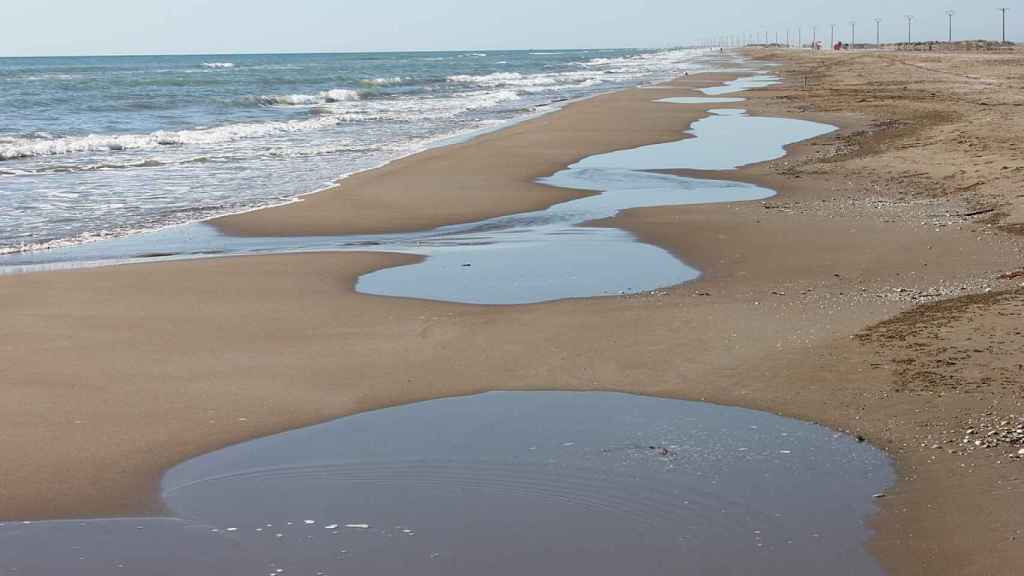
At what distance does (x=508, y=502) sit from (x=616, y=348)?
267 centimetres

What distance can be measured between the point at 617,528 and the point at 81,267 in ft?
24.4

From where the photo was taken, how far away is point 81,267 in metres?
10.5

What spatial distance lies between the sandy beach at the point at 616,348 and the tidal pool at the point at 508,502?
22 cm

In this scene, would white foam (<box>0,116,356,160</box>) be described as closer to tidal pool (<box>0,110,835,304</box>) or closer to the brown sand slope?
the brown sand slope

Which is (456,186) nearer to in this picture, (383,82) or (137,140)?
(137,140)

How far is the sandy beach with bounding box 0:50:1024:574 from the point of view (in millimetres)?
5242

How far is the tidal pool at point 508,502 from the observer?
171 inches

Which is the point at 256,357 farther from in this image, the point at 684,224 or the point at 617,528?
the point at 684,224

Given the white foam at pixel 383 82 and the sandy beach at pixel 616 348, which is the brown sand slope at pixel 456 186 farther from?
the white foam at pixel 383 82

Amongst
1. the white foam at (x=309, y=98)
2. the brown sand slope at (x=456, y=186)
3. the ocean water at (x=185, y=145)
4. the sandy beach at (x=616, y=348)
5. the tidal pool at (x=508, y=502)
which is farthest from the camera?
the white foam at (x=309, y=98)

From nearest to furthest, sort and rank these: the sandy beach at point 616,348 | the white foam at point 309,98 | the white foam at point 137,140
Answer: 1. the sandy beach at point 616,348
2. the white foam at point 137,140
3. the white foam at point 309,98

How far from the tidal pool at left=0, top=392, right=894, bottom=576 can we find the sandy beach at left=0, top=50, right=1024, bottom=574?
224 millimetres

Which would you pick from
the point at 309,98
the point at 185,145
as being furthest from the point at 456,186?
the point at 309,98

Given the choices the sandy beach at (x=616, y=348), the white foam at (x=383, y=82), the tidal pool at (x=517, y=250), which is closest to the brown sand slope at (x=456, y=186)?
the sandy beach at (x=616, y=348)
